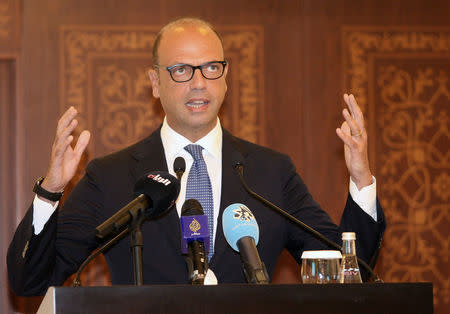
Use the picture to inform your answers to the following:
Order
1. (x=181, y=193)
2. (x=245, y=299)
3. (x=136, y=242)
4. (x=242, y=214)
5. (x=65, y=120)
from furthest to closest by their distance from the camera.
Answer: (x=181, y=193)
(x=65, y=120)
(x=242, y=214)
(x=136, y=242)
(x=245, y=299)

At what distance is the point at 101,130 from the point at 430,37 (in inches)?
80.9

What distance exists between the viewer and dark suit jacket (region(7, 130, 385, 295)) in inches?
84.7

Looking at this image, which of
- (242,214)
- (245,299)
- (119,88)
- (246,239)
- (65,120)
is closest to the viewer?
(245,299)

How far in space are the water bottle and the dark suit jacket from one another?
348 mm

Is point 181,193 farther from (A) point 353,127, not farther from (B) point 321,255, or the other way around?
(B) point 321,255

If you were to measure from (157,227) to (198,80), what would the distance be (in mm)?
558

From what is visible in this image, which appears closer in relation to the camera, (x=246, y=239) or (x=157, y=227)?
(x=246, y=239)

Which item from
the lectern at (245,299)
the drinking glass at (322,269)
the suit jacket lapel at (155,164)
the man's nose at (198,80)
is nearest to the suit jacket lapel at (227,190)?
the suit jacket lapel at (155,164)

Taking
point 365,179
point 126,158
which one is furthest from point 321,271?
point 126,158

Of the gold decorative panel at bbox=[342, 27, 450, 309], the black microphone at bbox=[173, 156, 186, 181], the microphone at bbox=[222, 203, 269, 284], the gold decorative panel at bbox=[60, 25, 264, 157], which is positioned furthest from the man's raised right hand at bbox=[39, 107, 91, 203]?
the gold decorative panel at bbox=[342, 27, 450, 309]

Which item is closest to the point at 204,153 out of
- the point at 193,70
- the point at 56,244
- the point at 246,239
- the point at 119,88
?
the point at 193,70

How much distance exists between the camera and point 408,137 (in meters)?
4.16

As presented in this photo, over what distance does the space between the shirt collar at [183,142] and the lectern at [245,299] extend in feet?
3.94

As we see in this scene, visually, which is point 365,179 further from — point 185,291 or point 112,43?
point 112,43
